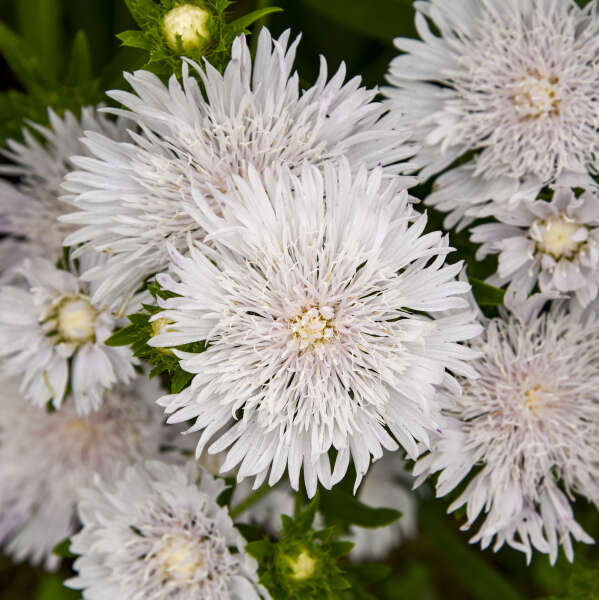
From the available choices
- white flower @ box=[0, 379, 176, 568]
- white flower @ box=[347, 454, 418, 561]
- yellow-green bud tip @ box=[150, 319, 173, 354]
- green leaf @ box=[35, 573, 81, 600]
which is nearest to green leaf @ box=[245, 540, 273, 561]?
yellow-green bud tip @ box=[150, 319, 173, 354]

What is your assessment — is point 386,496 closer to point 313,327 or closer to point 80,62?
point 313,327

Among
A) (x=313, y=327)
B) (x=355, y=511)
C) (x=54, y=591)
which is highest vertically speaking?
(x=313, y=327)

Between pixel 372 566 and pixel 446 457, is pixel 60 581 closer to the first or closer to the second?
pixel 372 566

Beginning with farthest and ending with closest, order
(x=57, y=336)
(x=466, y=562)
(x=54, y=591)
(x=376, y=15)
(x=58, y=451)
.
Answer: (x=54, y=591)
(x=466, y=562)
(x=58, y=451)
(x=376, y=15)
(x=57, y=336)

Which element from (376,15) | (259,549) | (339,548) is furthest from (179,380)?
(376,15)

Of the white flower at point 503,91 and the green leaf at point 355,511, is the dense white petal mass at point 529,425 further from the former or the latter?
the white flower at point 503,91

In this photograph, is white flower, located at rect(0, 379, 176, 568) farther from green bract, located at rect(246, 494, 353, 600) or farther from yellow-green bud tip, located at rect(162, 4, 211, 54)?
yellow-green bud tip, located at rect(162, 4, 211, 54)
